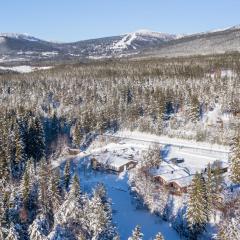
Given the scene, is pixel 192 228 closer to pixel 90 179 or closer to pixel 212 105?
pixel 90 179

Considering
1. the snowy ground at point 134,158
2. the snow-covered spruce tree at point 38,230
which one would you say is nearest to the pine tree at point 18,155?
the snowy ground at point 134,158

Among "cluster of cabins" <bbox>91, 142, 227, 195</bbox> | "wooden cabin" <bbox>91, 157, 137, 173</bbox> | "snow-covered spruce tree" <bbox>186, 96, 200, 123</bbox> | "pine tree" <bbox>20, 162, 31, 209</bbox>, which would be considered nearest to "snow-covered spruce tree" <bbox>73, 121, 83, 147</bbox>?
"cluster of cabins" <bbox>91, 142, 227, 195</bbox>

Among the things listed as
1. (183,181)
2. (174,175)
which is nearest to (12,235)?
(183,181)

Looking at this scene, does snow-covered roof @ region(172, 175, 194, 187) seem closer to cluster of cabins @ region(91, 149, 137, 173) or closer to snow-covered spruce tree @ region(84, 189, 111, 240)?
cluster of cabins @ region(91, 149, 137, 173)

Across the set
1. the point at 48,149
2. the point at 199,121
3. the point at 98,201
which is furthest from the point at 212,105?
the point at 98,201

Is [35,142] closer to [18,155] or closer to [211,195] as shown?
[18,155]

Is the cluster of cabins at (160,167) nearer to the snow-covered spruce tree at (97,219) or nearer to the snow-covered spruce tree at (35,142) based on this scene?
the snow-covered spruce tree at (35,142)
